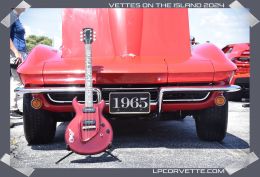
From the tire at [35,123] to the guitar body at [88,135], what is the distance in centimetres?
61

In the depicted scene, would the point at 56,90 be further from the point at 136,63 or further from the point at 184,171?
the point at 184,171

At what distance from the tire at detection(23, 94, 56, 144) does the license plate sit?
2.38ft

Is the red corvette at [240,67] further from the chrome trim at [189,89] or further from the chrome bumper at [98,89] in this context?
the chrome bumper at [98,89]

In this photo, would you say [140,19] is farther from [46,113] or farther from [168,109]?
[46,113]

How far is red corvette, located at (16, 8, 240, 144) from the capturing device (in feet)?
13.1

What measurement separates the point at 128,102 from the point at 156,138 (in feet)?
2.79

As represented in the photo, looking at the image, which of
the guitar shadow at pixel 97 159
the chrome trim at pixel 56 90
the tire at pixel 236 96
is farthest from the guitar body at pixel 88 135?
the tire at pixel 236 96

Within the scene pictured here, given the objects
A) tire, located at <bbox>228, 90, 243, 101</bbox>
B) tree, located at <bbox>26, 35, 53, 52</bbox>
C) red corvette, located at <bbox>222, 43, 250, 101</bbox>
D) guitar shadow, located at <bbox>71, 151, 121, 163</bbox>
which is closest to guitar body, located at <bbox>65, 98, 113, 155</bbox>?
guitar shadow, located at <bbox>71, 151, 121, 163</bbox>

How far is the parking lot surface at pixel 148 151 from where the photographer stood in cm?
366

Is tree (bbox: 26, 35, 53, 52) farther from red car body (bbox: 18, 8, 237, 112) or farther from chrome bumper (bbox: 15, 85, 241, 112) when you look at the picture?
chrome bumper (bbox: 15, 85, 241, 112)

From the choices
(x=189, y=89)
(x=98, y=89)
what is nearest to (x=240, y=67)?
(x=189, y=89)

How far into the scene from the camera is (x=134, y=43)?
4.54 m

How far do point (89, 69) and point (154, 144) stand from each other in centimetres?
109

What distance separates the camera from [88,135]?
145 inches
